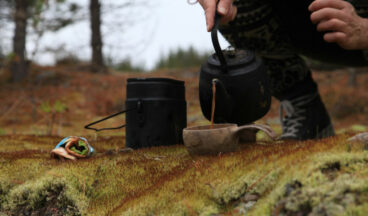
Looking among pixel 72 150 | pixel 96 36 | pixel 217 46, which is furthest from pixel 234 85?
pixel 96 36

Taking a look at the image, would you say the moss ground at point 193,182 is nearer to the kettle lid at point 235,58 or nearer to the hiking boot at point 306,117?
the kettle lid at point 235,58

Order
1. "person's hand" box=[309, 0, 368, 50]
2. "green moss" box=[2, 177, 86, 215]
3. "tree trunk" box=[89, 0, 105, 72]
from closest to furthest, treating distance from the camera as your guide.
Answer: "green moss" box=[2, 177, 86, 215], "person's hand" box=[309, 0, 368, 50], "tree trunk" box=[89, 0, 105, 72]

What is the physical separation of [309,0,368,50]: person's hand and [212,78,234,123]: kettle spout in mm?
699

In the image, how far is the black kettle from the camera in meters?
1.88

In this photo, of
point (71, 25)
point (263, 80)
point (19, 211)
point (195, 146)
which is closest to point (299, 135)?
point (263, 80)

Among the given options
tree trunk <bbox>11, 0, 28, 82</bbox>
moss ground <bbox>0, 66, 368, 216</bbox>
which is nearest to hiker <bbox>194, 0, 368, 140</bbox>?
moss ground <bbox>0, 66, 368, 216</bbox>

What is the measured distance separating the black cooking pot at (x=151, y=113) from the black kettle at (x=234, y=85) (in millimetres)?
391

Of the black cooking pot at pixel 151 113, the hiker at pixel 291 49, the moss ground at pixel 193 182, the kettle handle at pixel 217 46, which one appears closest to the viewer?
the moss ground at pixel 193 182

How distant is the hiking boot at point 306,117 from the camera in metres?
2.69

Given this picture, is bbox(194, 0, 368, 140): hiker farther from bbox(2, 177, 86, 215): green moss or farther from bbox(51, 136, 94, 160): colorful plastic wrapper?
bbox(2, 177, 86, 215): green moss

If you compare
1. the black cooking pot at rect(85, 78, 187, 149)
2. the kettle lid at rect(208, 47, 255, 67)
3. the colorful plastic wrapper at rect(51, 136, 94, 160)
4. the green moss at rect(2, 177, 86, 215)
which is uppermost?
the kettle lid at rect(208, 47, 255, 67)

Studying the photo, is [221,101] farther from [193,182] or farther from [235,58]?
[193,182]

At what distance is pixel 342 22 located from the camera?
188 cm

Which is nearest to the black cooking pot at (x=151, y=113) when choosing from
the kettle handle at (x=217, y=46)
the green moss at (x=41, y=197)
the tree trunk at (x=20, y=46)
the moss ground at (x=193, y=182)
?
the moss ground at (x=193, y=182)
